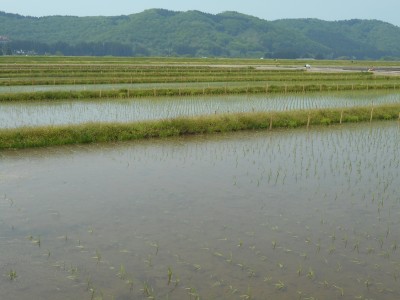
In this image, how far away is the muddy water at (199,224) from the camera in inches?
177

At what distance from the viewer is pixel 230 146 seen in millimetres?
10852

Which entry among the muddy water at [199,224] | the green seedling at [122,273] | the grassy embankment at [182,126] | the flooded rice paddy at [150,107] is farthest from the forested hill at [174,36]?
the green seedling at [122,273]

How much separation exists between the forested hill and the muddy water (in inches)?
4653

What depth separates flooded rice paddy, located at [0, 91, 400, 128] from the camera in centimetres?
1342

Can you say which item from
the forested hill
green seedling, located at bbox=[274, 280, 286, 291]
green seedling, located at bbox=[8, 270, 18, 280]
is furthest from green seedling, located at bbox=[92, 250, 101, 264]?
the forested hill

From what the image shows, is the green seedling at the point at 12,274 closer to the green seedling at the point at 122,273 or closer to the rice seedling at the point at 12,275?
the rice seedling at the point at 12,275

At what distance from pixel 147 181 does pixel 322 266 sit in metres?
3.88

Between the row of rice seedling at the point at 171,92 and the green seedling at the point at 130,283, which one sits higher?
the row of rice seedling at the point at 171,92

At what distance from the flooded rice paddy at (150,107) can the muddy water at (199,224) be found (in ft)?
11.9

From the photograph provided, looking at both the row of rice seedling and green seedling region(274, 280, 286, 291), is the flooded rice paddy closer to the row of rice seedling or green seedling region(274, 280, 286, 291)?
the row of rice seedling

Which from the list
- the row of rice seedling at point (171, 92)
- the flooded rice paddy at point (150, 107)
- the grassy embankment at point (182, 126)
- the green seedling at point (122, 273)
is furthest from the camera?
the row of rice seedling at point (171, 92)

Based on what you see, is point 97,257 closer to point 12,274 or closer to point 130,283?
point 130,283

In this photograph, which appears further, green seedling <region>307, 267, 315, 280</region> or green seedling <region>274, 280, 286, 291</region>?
green seedling <region>307, 267, 315, 280</region>

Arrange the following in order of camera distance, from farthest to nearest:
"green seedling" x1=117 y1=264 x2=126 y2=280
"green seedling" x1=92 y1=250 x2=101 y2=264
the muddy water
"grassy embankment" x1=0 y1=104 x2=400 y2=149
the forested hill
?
the forested hill → "grassy embankment" x1=0 y1=104 x2=400 y2=149 → "green seedling" x1=92 y1=250 x2=101 y2=264 → "green seedling" x1=117 y1=264 x2=126 y2=280 → the muddy water
